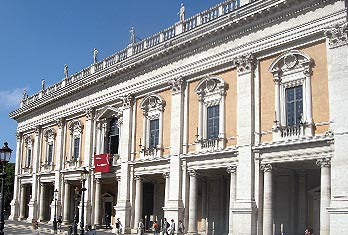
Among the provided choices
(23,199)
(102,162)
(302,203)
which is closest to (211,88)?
(302,203)

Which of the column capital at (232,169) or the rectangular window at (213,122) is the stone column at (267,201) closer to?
Result: the column capital at (232,169)

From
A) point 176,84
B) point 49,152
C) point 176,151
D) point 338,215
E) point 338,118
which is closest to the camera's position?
point 338,215

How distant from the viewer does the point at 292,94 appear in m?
26.1

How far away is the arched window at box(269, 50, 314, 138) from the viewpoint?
987 inches

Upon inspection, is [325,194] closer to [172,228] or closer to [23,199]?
[172,228]

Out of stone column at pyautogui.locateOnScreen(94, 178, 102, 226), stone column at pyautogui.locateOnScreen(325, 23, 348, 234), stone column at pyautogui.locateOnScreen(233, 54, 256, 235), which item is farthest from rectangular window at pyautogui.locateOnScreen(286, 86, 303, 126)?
stone column at pyautogui.locateOnScreen(94, 178, 102, 226)

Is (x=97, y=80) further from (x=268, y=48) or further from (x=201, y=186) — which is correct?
(x=268, y=48)

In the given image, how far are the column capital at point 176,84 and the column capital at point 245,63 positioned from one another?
4.78 m

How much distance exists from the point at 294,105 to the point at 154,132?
11482 mm

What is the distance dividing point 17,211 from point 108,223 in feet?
49.2

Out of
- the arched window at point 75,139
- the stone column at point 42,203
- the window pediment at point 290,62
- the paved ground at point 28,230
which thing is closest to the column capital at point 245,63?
the window pediment at point 290,62

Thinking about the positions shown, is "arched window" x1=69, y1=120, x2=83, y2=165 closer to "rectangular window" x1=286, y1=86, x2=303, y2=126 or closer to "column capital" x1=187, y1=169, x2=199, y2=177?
"column capital" x1=187, y1=169, x2=199, y2=177

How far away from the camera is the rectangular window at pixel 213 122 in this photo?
2998cm

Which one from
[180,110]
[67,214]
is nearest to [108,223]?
[67,214]
